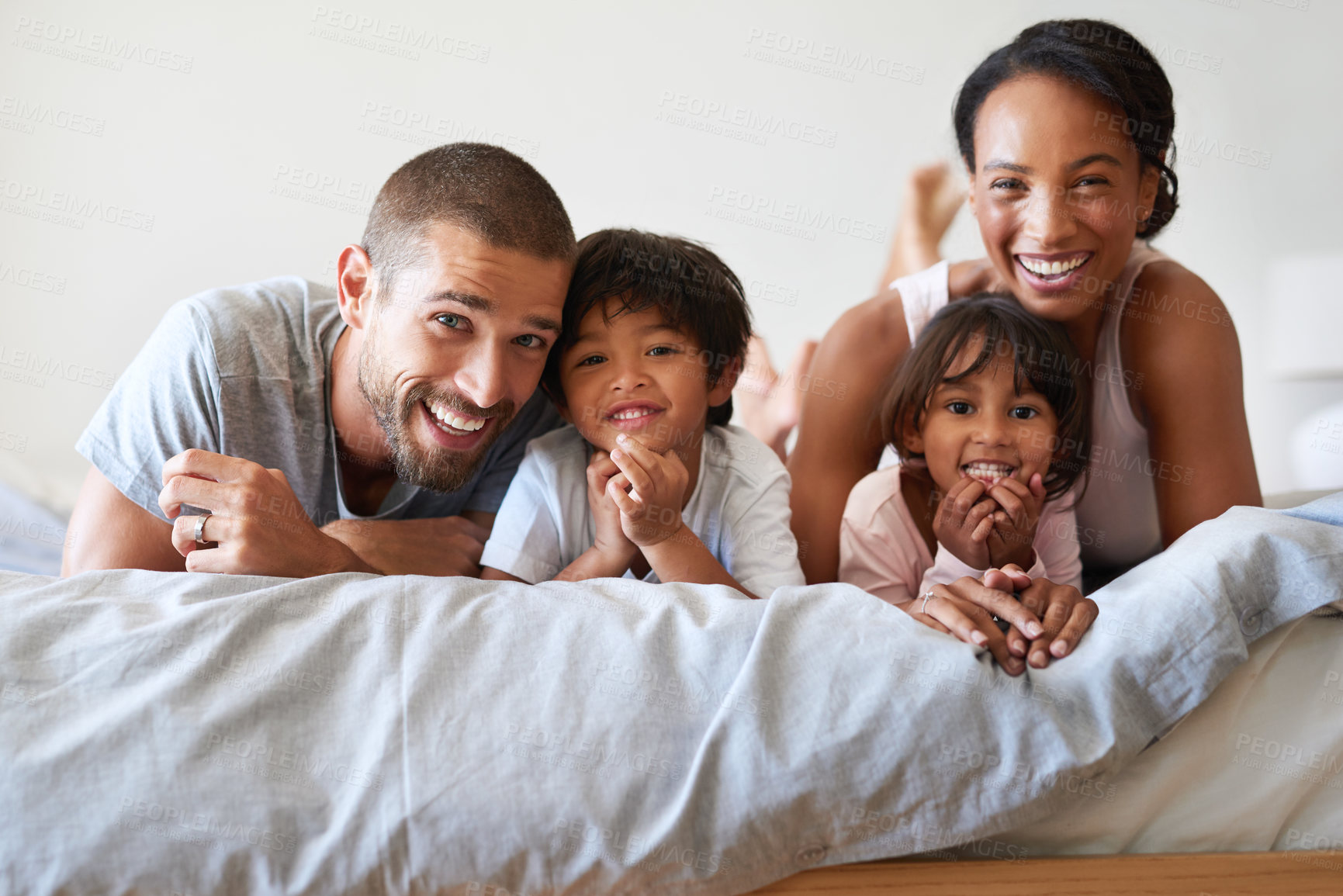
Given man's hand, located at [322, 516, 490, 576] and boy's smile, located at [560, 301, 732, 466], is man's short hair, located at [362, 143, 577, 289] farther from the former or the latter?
man's hand, located at [322, 516, 490, 576]

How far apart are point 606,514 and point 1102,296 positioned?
0.84 m

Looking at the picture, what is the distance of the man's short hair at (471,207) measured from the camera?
3.71 ft

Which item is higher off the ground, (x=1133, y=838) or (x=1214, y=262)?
(x=1214, y=262)

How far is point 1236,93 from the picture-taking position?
7.73 feet

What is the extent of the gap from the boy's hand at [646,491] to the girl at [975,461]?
13.9 inches

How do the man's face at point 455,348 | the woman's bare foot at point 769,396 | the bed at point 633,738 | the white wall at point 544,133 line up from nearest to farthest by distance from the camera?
the bed at point 633,738 → the man's face at point 455,348 → the woman's bare foot at point 769,396 → the white wall at point 544,133

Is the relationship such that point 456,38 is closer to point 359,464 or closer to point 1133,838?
point 359,464

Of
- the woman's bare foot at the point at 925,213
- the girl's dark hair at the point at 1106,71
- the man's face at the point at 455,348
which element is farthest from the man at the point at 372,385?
the woman's bare foot at the point at 925,213

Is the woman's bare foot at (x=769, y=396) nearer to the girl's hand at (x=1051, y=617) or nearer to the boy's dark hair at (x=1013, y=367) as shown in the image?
the boy's dark hair at (x=1013, y=367)

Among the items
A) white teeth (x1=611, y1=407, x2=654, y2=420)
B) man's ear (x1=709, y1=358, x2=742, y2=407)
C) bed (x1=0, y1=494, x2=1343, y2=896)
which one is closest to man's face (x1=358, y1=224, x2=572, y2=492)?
white teeth (x1=611, y1=407, x2=654, y2=420)

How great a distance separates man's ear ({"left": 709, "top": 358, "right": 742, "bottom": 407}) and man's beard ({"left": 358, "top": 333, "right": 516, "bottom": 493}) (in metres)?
0.29

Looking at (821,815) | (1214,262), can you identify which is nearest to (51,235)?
(821,815)

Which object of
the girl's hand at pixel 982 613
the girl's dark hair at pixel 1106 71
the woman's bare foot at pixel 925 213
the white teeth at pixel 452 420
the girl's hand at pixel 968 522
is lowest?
the girl's hand at pixel 982 613

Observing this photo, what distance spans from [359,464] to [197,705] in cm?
69
